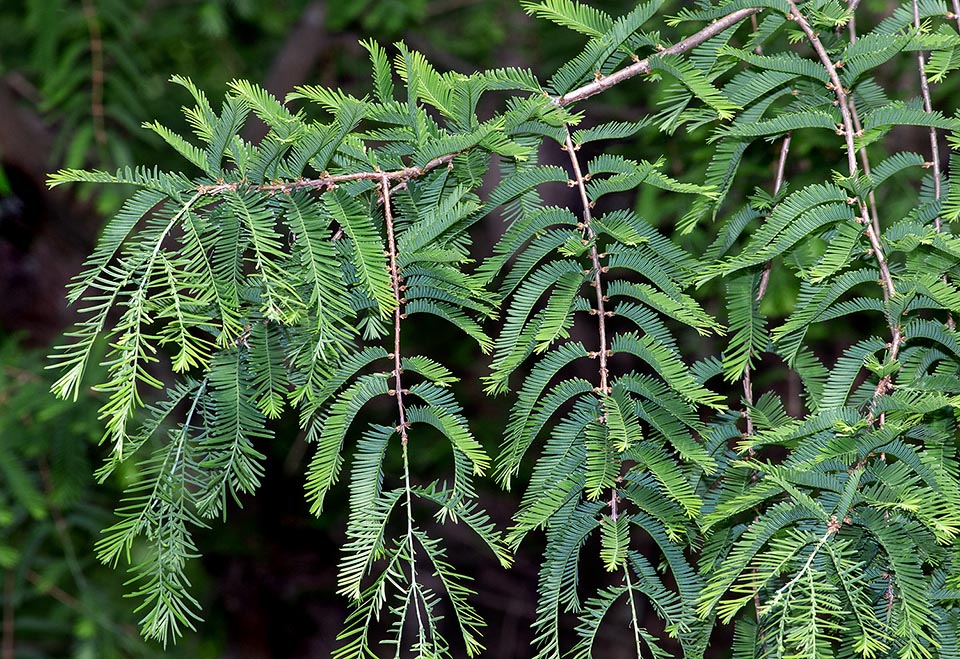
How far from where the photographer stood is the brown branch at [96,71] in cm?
244

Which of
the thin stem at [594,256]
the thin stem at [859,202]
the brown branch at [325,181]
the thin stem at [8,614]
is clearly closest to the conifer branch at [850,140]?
the thin stem at [859,202]

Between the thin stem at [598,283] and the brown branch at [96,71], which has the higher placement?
the brown branch at [96,71]

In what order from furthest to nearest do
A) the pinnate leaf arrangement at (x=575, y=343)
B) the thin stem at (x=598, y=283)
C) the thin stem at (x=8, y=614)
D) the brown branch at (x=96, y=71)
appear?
the thin stem at (x=8, y=614), the brown branch at (x=96, y=71), the thin stem at (x=598, y=283), the pinnate leaf arrangement at (x=575, y=343)

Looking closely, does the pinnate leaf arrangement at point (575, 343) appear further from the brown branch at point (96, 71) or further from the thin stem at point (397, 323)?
the brown branch at point (96, 71)

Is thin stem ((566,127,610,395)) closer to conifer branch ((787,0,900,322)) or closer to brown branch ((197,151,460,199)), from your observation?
brown branch ((197,151,460,199))

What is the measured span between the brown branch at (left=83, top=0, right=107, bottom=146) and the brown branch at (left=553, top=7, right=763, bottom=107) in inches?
75.3

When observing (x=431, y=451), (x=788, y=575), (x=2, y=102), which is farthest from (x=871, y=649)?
(x=2, y=102)

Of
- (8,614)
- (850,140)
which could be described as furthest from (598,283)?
(8,614)

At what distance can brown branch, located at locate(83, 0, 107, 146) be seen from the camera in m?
2.44

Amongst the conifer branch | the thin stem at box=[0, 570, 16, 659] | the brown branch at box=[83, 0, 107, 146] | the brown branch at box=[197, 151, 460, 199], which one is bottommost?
the thin stem at box=[0, 570, 16, 659]

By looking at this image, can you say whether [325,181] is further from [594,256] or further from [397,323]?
[594,256]

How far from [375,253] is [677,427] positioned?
0.40 metres

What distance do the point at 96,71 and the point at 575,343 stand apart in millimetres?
2049

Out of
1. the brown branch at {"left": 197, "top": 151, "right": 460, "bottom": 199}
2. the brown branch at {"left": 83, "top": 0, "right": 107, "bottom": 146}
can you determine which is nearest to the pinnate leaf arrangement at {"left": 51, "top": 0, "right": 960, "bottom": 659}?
the brown branch at {"left": 197, "top": 151, "right": 460, "bottom": 199}
